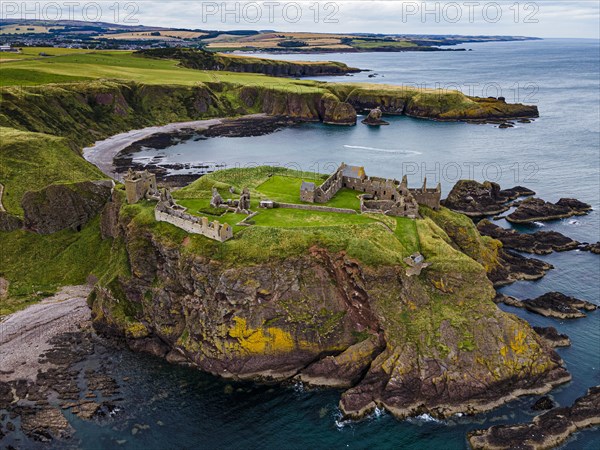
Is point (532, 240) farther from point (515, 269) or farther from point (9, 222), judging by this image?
point (9, 222)

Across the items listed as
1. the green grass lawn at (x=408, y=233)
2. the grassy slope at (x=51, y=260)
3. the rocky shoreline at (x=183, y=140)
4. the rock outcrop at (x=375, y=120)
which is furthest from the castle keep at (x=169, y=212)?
the rock outcrop at (x=375, y=120)

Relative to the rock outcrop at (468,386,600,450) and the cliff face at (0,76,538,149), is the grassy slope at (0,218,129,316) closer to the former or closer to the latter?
the cliff face at (0,76,538,149)

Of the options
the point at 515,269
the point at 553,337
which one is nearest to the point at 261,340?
the point at 553,337

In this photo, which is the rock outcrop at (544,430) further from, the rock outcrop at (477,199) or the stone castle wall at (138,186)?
the rock outcrop at (477,199)

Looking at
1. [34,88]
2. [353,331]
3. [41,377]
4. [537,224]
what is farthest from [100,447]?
[34,88]

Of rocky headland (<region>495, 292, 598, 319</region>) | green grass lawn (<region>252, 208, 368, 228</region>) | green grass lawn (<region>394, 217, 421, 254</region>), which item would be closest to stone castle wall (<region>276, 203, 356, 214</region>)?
green grass lawn (<region>252, 208, 368, 228</region>)

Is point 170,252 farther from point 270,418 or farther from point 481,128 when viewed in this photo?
point 481,128
